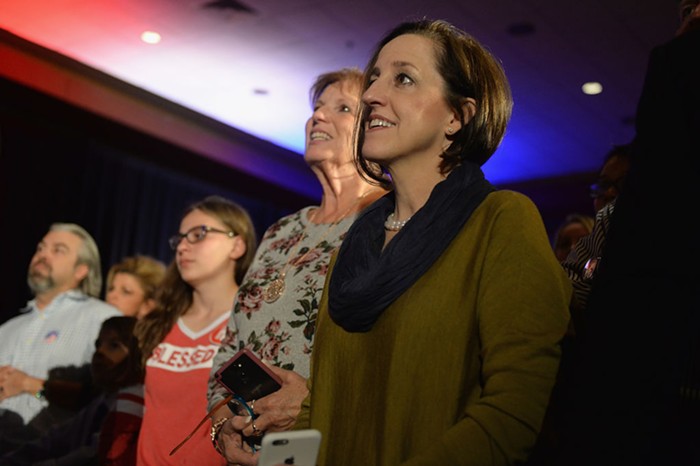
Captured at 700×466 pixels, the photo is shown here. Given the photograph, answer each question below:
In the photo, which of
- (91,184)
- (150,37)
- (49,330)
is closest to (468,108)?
(49,330)

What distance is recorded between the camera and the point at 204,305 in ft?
11.1

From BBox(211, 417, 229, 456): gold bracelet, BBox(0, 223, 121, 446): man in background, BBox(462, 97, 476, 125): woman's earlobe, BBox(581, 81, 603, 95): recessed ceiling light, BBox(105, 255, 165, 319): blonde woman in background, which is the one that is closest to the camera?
BBox(462, 97, 476, 125): woman's earlobe

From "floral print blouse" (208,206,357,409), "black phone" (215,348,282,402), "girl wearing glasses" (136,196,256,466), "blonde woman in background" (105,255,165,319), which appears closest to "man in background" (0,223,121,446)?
"blonde woman in background" (105,255,165,319)

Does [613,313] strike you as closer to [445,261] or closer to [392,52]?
[445,261]

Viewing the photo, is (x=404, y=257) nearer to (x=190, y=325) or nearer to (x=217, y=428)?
(x=217, y=428)

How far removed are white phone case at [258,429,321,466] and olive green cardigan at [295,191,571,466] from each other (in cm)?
16

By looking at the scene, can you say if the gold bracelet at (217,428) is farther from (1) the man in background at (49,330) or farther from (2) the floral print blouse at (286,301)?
(1) the man in background at (49,330)

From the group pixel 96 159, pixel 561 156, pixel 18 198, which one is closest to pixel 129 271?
pixel 18 198

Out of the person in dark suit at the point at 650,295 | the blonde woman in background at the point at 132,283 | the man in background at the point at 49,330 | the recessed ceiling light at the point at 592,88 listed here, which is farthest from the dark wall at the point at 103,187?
the person in dark suit at the point at 650,295

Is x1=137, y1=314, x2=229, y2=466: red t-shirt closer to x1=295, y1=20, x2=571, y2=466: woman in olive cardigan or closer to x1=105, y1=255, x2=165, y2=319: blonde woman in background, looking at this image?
x1=295, y1=20, x2=571, y2=466: woman in olive cardigan

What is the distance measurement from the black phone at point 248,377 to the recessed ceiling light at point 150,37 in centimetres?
547

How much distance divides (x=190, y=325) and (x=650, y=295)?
2.52 metres

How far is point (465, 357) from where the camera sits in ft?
4.57

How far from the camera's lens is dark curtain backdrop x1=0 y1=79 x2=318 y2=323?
7859 mm
